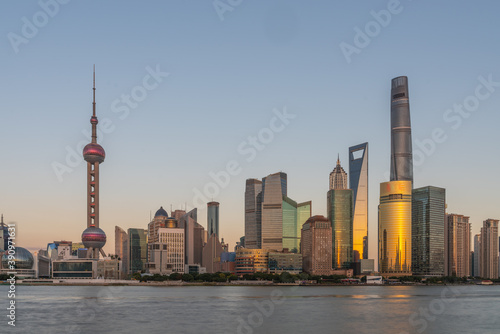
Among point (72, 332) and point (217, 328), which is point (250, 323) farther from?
point (72, 332)

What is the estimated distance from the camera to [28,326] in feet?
290

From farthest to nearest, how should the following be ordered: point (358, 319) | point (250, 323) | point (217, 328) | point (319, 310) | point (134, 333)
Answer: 1. point (319, 310)
2. point (358, 319)
3. point (250, 323)
4. point (217, 328)
5. point (134, 333)

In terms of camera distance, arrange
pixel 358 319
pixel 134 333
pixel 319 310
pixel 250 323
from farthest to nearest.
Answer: pixel 319 310, pixel 358 319, pixel 250 323, pixel 134 333

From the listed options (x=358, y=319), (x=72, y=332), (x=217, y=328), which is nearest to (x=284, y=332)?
(x=217, y=328)

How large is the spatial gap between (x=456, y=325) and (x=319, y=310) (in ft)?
99.6

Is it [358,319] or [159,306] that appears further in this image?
[159,306]

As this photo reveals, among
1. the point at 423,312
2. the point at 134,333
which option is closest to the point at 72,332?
the point at 134,333

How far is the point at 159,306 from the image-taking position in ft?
410

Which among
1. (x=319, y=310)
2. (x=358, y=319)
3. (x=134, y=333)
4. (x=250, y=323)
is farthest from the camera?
(x=319, y=310)

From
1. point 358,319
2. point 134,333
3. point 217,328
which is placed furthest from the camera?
point 358,319

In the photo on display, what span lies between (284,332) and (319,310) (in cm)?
3605

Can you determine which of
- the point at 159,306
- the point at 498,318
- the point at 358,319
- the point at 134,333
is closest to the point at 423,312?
the point at 498,318

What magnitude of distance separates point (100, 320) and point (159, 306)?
2956 cm

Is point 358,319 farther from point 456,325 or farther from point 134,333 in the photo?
point 134,333
